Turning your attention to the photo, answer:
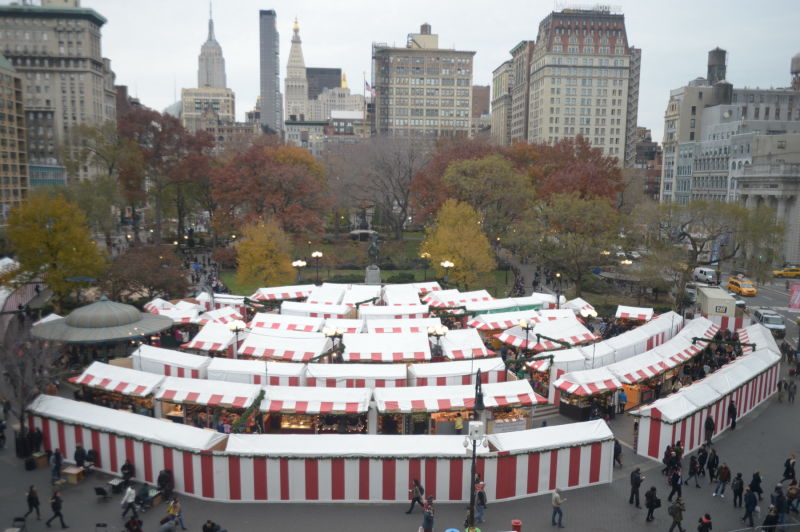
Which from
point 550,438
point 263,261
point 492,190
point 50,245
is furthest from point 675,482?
point 492,190

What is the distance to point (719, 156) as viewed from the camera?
79.6 m

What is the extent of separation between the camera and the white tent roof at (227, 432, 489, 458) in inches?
643

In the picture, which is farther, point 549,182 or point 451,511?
point 549,182

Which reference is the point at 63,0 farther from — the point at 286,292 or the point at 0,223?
the point at 286,292

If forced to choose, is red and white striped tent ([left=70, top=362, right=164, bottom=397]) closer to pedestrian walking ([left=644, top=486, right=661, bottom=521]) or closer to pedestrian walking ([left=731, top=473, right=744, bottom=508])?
pedestrian walking ([left=644, top=486, right=661, bottom=521])

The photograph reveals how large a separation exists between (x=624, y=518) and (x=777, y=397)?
1481cm

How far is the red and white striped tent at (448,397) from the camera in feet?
65.6

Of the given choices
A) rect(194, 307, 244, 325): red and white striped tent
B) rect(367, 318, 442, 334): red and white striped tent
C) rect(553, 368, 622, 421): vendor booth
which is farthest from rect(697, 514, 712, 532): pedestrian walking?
rect(194, 307, 244, 325): red and white striped tent

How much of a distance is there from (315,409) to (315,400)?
1.43 ft

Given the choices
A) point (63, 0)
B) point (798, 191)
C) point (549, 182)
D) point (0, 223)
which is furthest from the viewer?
point (63, 0)

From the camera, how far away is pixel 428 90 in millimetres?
141625

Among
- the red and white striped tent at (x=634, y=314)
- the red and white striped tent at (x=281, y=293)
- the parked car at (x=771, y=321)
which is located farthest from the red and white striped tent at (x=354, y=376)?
the parked car at (x=771, y=321)

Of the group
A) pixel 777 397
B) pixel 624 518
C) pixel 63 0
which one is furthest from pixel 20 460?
pixel 63 0

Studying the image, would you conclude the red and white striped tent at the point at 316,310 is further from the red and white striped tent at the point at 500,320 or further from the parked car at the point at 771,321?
the parked car at the point at 771,321
